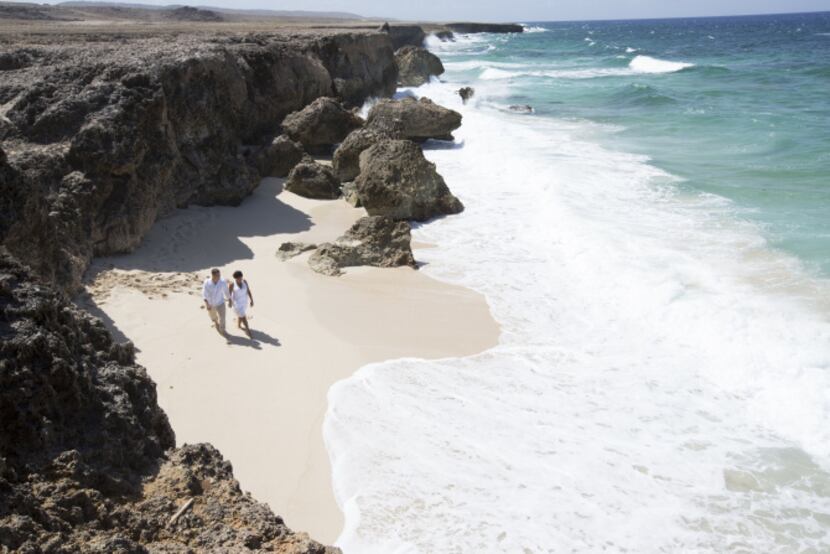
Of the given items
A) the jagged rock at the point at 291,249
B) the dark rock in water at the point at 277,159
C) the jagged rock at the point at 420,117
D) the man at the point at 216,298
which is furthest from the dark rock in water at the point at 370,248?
the jagged rock at the point at 420,117

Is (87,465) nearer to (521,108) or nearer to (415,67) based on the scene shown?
(521,108)

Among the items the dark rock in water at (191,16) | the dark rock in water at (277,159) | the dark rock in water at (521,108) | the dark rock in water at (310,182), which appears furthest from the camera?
the dark rock in water at (191,16)

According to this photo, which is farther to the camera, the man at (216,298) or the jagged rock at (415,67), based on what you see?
the jagged rock at (415,67)

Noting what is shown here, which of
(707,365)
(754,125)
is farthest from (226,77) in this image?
(754,125)

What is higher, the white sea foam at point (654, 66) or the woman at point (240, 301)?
the white sea foam at point (654, 66)

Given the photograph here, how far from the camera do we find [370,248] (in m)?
11.8

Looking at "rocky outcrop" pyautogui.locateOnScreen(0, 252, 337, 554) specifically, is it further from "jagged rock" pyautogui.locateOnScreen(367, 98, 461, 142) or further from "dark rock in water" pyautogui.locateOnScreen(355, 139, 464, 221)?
"jagged rock" pyautogui.locateOnScreen(367, 98, 461, 142)

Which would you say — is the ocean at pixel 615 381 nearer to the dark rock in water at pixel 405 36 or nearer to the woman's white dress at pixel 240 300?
the woman's white dress at pixel 240 300

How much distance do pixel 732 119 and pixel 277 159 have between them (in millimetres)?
16794

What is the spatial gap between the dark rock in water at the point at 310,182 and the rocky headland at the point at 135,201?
4cm

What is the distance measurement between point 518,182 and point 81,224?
999 cm

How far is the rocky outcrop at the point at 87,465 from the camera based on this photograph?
344 cm

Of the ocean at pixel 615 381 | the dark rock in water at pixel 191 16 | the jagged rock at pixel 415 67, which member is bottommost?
the ocean at pixel 615 381

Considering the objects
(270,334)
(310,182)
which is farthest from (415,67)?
(270,334)
